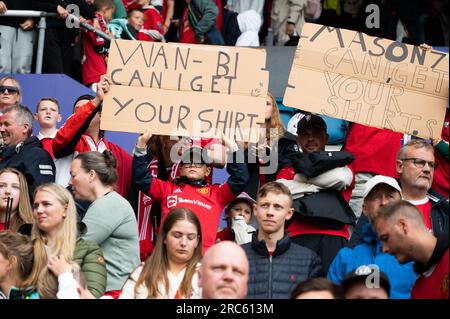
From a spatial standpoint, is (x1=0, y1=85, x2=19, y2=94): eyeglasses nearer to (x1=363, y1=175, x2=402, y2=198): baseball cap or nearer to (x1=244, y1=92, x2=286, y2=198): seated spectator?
(x1=244, y1=92, x2=286, y2=198): seated spectator

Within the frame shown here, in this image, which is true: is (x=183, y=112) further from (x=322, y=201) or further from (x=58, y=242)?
(x=58, y=242)

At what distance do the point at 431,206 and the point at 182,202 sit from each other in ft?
5.95

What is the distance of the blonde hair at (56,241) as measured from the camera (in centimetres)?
816

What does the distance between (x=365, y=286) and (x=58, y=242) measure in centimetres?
227

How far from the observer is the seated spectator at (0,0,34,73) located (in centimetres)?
1327

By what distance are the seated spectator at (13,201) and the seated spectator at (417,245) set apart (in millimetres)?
2959

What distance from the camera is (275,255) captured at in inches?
336

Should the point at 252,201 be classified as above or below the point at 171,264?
above

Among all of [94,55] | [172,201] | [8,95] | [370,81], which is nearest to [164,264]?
[172,201]

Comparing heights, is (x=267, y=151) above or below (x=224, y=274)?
above

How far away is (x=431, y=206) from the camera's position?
9.34m
